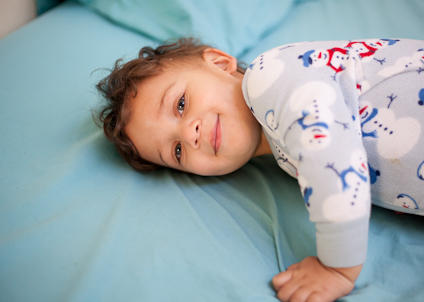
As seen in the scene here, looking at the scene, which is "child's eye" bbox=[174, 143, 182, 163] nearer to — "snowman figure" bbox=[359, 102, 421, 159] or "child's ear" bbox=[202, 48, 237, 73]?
"child's ear" bbox=[202, 48, 237, 73]

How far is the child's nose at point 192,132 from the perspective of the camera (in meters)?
0.91

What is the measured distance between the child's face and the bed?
92 millimetres

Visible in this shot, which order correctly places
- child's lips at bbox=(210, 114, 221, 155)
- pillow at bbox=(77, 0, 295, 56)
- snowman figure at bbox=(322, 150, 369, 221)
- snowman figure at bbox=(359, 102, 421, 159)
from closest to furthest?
snowman figure at bbox=(322, 150, 369, 221) → snowman figure at bbox=(359, 102, 421, 159) → child's lips at bbox=(210, 114, 221, 155) → pillow at bbox=(77, 0, 295, 56)

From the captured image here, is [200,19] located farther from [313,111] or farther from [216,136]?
[313,111]

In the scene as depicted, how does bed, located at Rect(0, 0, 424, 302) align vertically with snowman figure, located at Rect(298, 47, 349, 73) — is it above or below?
below

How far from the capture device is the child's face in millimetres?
921

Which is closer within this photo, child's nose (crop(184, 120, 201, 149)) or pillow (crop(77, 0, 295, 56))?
child's nose (crop(184, 120, 201, 149))

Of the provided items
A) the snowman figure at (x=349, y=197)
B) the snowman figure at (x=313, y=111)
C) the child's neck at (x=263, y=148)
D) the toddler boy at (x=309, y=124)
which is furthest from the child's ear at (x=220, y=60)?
the snowman figure at (x=349, y=197)

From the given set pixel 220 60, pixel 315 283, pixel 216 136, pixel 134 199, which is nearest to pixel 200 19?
pixel 220 60

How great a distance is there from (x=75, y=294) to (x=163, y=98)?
470mm

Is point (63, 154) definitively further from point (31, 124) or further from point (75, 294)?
point (75, 294)

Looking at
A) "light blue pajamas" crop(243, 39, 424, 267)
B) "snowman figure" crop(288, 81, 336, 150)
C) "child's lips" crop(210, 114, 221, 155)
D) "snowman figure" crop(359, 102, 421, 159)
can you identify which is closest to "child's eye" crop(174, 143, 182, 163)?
"child's lips" crop(210, 114, 221, 155)

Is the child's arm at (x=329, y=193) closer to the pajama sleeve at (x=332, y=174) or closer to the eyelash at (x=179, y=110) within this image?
the pajama sleeve at (x=332, y=174)

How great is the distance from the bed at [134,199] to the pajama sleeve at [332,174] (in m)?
0.12
